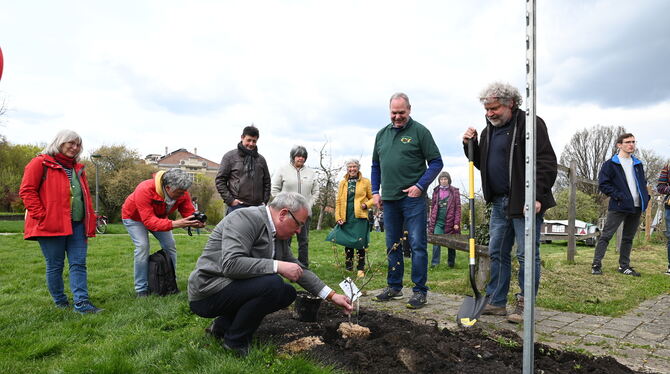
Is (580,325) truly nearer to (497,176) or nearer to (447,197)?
(497,176)

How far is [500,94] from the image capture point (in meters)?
3.62

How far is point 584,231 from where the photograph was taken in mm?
Result: 14352

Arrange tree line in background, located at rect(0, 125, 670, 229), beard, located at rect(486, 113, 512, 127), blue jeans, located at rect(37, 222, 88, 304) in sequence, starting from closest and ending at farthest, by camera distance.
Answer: beard, located at rect(486, 113, 512, 127) → blue jeans, located at rect(37, 222, 88, 304) → tree line in background, located at rect(0, 125, 670, 229)

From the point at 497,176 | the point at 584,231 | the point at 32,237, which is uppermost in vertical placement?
the point at 497,176

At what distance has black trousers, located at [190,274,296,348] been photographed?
112 inches

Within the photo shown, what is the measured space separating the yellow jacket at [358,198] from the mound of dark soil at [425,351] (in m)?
2.99

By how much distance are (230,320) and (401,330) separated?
4.01 ft

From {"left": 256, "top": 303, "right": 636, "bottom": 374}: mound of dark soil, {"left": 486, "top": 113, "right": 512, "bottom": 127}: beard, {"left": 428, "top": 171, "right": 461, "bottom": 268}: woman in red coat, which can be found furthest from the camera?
{"left": 428, "top": 171, "right": 461, "bottom": 268}: woman in red coat

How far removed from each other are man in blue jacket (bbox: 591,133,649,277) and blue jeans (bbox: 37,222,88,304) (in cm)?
640

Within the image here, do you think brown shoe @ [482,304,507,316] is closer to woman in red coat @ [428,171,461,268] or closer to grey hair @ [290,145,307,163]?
grey hair @ [290,145,307,163]

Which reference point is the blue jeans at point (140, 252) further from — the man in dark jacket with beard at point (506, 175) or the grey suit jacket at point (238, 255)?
the man in dark jacket with beard at point (506, 175)

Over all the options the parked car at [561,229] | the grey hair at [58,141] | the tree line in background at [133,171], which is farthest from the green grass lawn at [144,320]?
the tree line in background at [133,171]

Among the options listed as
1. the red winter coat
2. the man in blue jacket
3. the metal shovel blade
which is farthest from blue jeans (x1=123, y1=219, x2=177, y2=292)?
the man in blue jacket

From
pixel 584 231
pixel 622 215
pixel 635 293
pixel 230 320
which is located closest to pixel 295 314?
pixel 230 320
